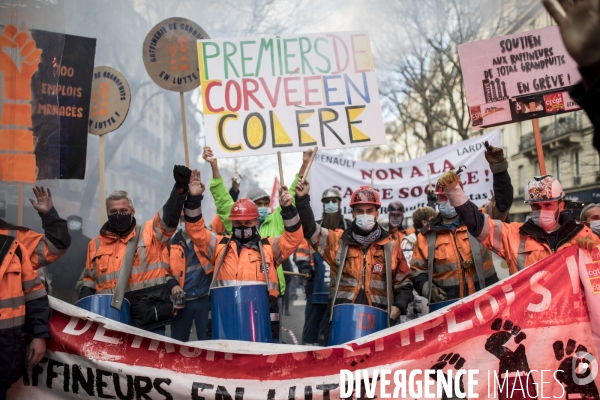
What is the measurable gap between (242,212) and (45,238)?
4.85 feet

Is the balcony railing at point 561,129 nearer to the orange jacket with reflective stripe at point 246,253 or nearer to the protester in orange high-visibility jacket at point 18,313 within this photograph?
the orange jacket with reflective stripe at point 246,253

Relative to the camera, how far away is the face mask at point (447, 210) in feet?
14.8

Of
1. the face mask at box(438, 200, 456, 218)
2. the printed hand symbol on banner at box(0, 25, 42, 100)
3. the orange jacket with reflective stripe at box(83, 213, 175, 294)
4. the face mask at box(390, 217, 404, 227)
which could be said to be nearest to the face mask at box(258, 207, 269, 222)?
the face mask at box(390, 217, 404, 227)

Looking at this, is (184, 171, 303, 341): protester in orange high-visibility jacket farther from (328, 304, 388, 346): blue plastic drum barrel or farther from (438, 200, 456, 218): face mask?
(438, 200, 456, 218): face mask

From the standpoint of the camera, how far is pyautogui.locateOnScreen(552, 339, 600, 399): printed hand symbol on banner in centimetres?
304

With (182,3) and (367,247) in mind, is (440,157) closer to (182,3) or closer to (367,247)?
(367,247)

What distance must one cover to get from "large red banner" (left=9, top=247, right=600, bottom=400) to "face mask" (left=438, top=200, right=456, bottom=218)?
47.6 inches

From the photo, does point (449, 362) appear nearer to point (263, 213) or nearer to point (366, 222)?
point (366, 222)

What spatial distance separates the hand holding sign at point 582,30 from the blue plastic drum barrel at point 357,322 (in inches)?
99.8

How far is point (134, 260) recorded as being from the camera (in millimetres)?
4184

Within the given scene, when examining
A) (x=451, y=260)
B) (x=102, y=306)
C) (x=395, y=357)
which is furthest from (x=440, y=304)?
(x=102, y=306)

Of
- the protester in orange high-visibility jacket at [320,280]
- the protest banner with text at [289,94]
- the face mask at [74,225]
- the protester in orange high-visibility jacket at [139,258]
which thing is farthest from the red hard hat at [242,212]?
the face mask at [74,225]

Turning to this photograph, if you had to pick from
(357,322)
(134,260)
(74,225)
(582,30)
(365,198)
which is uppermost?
(74,225)

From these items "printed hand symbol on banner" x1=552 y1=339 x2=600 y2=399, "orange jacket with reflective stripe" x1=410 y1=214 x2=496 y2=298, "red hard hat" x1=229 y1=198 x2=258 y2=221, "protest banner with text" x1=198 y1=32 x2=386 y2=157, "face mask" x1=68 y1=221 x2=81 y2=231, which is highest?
"protest banner with text" x1=198 y1=32 x2=386 y2=157
